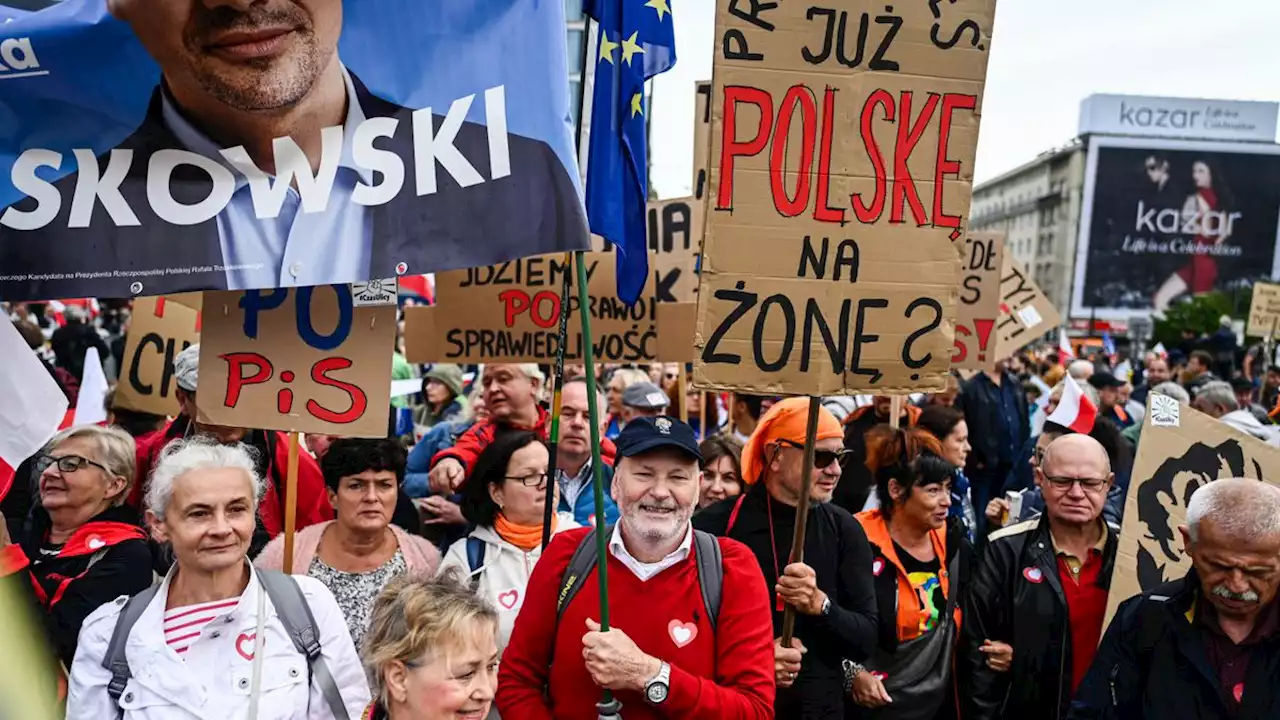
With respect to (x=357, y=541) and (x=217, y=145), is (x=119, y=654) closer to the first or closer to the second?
(x=357, y=541)

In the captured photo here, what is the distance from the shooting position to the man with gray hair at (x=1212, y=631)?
296cm

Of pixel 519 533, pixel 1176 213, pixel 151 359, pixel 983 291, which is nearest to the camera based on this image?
pixel 519 533

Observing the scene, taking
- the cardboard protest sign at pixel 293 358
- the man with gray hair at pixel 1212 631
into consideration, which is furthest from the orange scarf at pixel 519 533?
the man with gray hair at pixel 1212 631

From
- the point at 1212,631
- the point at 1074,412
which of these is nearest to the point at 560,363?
the point at 1212,631

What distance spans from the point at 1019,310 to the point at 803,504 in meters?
7.25

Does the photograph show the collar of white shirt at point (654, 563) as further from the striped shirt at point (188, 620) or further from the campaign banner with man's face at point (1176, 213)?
the campaign banner with man's face at point (1176, 213)

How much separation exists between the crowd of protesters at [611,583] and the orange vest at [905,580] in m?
0.01

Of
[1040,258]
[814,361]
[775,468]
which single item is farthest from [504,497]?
[1040,258]

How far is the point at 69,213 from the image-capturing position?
3273 millimetres

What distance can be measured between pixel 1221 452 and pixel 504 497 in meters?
2.68

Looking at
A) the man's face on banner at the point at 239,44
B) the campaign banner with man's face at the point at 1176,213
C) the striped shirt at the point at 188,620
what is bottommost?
the striped shirt at the point at 188,620

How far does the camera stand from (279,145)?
329 centimetres

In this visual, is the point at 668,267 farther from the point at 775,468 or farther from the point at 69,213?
the point at 69,213

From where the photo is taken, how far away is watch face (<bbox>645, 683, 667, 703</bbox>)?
109 inches
